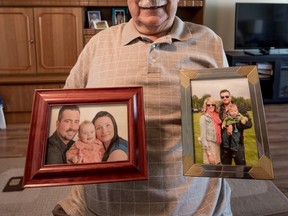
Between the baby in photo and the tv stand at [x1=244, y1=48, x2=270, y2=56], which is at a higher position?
the tv stand at [x1=244, y1=48, x2=270, y2=56]

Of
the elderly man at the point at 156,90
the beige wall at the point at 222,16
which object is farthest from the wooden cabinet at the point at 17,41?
the elderly man at the point at 156,90

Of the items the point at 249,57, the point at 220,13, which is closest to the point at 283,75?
the point at 249,57

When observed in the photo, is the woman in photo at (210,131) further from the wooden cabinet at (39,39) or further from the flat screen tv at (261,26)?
the flat screen tv at (261,26)

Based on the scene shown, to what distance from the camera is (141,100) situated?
0.72m

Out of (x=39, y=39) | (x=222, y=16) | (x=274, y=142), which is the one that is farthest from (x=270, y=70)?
(x=39, y=39)

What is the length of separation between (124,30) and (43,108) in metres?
0.39

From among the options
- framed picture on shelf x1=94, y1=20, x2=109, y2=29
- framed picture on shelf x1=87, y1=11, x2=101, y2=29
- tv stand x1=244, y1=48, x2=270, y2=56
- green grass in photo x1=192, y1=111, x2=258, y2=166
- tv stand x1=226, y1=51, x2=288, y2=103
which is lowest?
green grass in photo x1=192, y1=111, x2=258, y2=166

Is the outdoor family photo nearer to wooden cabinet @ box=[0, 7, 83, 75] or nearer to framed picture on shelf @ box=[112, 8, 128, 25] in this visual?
wooden cabinet @ box=[0, 7, 83, 75]

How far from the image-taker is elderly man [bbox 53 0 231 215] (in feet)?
2.77

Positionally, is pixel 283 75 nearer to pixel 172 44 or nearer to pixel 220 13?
pixel 220 13

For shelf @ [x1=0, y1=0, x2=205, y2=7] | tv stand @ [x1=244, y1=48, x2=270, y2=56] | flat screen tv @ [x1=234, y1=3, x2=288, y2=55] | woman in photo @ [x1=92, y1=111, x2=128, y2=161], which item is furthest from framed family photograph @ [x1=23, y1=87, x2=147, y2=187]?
tv stand @ [x1=244, y1=48, x2=270, y2=56]

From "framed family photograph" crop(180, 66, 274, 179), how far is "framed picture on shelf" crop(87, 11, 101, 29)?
2962 millimetres

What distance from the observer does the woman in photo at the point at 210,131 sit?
70cm

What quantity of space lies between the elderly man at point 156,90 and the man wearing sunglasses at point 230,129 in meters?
0.18
